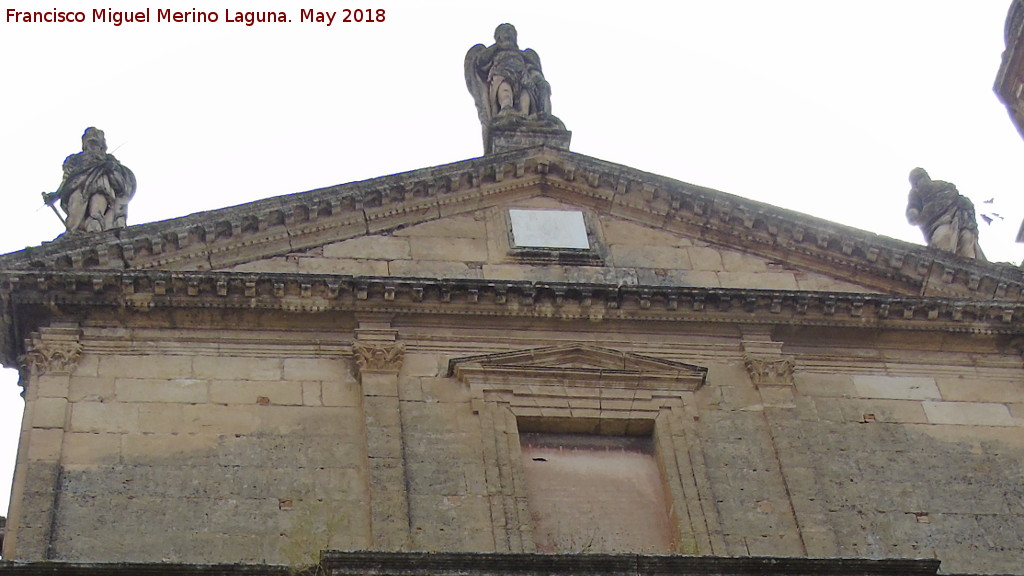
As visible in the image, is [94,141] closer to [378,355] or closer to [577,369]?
[378,355]

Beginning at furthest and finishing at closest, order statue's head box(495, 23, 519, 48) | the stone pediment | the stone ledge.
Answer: statue's head box(495, 23, 519, 48) → the stone pediment → the stone ledge

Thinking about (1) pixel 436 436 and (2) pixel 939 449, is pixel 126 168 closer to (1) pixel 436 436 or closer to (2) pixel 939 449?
(1) pixel 436 436

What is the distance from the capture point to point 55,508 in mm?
13078

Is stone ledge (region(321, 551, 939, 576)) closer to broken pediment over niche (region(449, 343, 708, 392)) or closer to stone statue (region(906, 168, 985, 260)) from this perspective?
broken pediment over niche (region(449, 343, 708, 392))

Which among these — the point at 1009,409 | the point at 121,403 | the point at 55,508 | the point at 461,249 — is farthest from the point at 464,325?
the point at 1009,409

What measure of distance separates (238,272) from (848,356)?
5.90m

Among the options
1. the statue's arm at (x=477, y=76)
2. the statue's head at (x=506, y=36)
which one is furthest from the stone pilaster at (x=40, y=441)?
the statue's head at (x=506, y=36)

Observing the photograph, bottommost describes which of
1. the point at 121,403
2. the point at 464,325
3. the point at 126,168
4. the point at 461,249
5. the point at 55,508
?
the point at 55,508

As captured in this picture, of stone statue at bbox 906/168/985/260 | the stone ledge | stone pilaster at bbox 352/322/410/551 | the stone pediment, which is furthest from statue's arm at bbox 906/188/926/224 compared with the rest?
the stone ledge

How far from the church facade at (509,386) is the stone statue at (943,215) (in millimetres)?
700

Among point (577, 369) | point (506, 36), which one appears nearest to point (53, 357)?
point (577, 369)

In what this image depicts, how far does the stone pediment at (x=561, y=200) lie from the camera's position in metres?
16.0

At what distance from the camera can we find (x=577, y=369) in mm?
15211

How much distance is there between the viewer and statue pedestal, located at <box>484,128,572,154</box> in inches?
737
